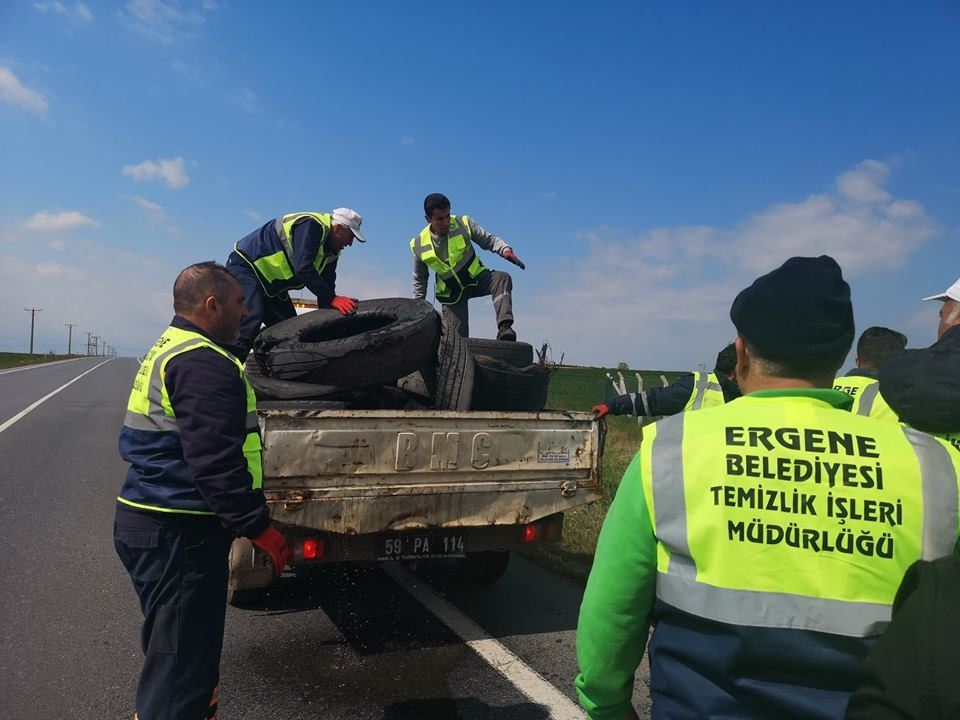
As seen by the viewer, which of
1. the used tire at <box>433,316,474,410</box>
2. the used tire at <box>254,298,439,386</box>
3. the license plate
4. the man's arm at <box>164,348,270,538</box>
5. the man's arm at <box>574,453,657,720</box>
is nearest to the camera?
the man's arm at <box>574,453,657,720</box>

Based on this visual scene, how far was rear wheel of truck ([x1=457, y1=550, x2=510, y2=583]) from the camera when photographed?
485cm

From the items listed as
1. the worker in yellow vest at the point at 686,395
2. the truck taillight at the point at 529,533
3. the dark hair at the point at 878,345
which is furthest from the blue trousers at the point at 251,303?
the dark hair at the point at 878,345

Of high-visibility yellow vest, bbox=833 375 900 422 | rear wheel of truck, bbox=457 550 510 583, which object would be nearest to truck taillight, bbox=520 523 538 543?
rear wheel of truck, bbox=457 550 510 583

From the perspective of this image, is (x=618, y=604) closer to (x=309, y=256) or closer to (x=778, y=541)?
(x=778, y=541)

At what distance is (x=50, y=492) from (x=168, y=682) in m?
6.72

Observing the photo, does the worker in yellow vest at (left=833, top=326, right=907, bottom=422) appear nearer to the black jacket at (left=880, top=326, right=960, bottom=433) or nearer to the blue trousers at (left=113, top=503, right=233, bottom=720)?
the black jacket at (left=880, top=326, right=960, bottom=433)

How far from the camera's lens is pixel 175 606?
2328 millimetres

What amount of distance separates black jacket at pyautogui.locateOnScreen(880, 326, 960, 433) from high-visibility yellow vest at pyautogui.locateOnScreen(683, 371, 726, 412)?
1956 mm

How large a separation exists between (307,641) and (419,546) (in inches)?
33.8

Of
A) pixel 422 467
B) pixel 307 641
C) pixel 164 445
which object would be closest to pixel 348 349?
pixel 422 467

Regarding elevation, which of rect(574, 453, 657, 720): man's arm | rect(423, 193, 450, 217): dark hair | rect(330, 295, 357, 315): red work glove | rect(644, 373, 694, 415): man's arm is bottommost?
rect(574, 453, 657, 720): man's arm

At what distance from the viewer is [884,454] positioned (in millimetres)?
1252

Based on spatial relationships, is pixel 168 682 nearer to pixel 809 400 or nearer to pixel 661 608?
pixel 661 608

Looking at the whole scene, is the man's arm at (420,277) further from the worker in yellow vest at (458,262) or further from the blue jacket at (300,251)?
the blue jacket at (300,251)
